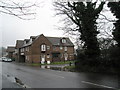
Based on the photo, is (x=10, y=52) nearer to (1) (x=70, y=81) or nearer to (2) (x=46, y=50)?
(2) (x=46, y=50)

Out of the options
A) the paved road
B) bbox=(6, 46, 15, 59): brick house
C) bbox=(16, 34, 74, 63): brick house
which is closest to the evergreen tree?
the paved road

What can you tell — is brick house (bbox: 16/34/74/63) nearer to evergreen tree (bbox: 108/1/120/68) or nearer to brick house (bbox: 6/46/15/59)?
brick house (bbox: 6/46/15/59)

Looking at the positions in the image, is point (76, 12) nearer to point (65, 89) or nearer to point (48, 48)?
point (65, 89)

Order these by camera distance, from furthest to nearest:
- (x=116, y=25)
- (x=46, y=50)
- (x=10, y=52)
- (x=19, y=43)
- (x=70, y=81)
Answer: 1. (x=10, y=52)
2. (x=19, y=43)
3. (x=46, y=50)
4. (x=116, y=25)
5. (x=70, y=81)

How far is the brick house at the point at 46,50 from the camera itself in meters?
60.6

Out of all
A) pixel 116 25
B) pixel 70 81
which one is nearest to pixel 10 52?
pixel 116 25

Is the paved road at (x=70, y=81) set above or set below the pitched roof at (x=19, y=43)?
below

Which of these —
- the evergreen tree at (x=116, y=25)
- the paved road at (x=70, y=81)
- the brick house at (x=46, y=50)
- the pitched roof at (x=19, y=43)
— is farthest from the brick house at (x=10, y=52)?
the paved road at (x=70, y=81)

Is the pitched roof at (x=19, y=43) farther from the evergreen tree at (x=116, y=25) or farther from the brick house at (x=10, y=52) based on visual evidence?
the evergreen tree at (x=116, y=25)

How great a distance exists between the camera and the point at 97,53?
25.9 metres

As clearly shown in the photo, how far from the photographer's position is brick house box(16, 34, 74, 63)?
60625 mm

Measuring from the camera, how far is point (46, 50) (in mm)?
62781

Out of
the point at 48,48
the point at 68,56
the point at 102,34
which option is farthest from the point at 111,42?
the point at 68,56

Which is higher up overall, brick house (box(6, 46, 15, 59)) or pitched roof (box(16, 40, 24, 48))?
pitched roof (box(16, 40, 24, 48))
